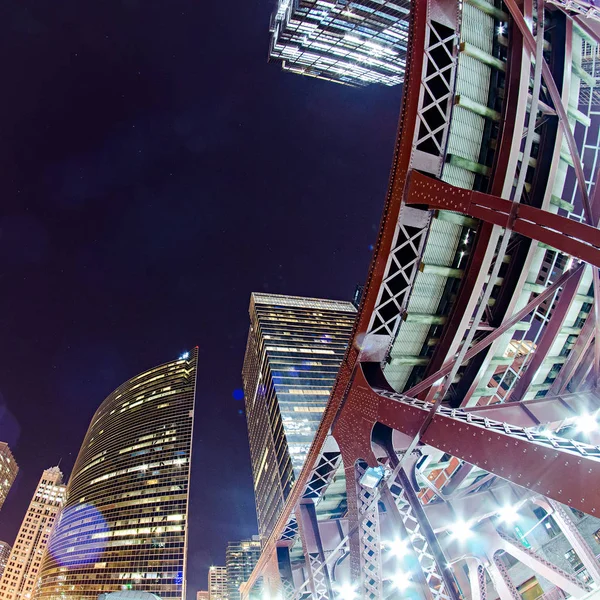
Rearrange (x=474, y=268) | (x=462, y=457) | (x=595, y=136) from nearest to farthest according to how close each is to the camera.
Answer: (x=462, y=457) < (x=474, y=268) < (x=595, y=136)

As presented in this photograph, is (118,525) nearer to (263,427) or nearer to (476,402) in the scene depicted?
(263,427)

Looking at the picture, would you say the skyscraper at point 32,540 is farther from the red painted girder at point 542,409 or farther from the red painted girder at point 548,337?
the red painted girder at point 542,409

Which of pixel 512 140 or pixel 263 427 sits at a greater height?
pixel 263 427

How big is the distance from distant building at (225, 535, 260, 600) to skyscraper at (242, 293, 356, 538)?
91654 mm

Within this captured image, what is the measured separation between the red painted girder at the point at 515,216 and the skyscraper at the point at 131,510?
328 feet

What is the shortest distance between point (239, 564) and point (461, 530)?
203 meters

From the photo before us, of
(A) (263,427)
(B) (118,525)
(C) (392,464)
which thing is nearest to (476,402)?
(C) (392,464)

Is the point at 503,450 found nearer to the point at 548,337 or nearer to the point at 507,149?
the point at 548,337

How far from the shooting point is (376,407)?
952 cm

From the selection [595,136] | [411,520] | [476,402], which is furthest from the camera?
[476,402]

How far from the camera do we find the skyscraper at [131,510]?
83.2 metres

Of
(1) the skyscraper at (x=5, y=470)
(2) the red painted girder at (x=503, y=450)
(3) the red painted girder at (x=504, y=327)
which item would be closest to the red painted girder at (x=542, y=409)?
(3) the red painted girder at (x=504, y=327)

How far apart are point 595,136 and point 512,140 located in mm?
4919

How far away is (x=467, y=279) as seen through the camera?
1022cm
